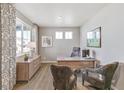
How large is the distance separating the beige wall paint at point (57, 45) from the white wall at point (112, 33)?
5088 mm

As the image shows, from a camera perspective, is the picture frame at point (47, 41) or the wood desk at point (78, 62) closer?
the wood desk at point (78, 62)

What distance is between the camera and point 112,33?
4.52m

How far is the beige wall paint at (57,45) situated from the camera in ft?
35.2

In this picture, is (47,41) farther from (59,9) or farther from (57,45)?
(59,9)

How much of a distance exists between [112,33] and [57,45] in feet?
21.3

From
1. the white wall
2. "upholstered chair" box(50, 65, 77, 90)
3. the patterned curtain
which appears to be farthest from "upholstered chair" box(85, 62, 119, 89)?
the patterned curtain

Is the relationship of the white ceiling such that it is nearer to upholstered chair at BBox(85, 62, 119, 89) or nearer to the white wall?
the white wall

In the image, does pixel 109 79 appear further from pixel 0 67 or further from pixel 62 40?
pixel 62 40

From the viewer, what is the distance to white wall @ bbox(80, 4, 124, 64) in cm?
395

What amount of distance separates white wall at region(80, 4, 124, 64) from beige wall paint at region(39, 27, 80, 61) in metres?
5.09

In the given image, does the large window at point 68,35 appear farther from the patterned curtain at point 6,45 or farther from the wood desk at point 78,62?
the patterned curtain at point 6,45

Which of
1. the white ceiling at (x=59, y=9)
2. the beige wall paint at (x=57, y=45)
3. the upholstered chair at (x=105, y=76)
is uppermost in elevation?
the white ceiling at (x=59, y=9)

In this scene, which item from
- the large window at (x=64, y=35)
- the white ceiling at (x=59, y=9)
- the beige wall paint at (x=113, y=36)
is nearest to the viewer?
the beige wall paint at (x=113, y=36)

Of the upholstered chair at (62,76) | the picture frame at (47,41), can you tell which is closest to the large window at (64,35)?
the picture frame at (47,41)
